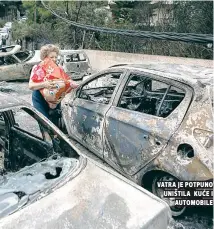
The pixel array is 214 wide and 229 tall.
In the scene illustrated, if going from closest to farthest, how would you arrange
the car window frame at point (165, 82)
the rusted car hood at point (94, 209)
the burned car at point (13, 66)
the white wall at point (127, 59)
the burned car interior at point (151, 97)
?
the rusted car hood at point (94, 209)
the car window frame at point (165, 82)
the burned car interior at point (151, 97)
the white wall at point (127, 59)
the burned car at point (13, 66)

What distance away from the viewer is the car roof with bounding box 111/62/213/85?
12.2 feet

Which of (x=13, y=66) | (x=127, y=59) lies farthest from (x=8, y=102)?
(x=127, y=59)

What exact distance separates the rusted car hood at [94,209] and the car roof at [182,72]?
1.44m

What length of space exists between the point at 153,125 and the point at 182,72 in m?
0.70

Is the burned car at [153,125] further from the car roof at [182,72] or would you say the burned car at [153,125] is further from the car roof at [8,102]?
the car roof at [8,102]

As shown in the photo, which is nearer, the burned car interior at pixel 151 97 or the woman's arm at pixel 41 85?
the burned car interior at pixel 151 97

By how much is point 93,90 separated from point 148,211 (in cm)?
309

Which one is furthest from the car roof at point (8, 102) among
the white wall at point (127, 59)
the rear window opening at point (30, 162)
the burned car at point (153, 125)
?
the white wall at point (127, 59)

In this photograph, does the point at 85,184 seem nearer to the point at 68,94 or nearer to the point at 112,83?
the point at 68,94

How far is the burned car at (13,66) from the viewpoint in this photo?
11281mm

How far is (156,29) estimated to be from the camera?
43.8 feet

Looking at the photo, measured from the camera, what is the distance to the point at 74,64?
11898 mm

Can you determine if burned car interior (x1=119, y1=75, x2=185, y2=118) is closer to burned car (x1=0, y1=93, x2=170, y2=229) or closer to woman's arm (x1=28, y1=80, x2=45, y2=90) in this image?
woman's arm (x1=28, y1=80, x2=45, y2=90)

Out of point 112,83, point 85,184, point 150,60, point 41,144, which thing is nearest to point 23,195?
point 85,184
